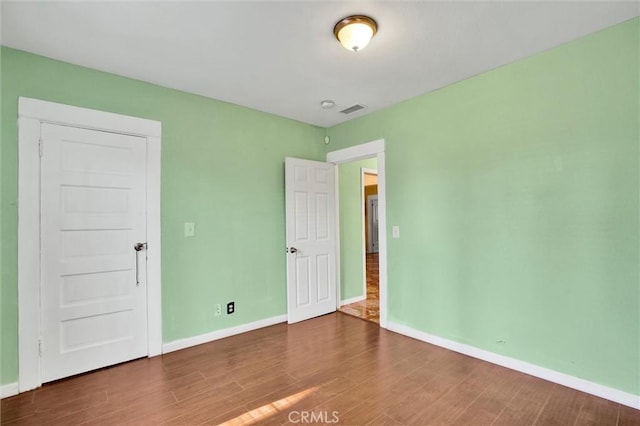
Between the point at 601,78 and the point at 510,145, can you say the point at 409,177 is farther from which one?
the point at 601,78

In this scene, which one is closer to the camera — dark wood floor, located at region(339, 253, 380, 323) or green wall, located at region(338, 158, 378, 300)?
dark wood floor, located at region(339, 253, 380, 323)

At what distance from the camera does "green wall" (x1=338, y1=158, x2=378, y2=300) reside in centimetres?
439

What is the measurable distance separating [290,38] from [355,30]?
476 mm

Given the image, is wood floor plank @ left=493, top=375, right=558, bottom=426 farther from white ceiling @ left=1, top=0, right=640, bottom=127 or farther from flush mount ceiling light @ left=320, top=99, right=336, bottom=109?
flush mount ceiling light @ left=320, top=99, right=336, bottom=109

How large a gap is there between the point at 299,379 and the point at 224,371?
64cm

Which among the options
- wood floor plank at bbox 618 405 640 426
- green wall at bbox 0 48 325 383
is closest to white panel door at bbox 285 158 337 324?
green wall at bbox 0 48 325 383

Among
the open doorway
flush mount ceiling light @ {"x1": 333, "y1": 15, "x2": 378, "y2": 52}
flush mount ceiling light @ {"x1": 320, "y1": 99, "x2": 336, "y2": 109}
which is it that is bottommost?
the open doorway

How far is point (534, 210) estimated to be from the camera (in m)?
2.42

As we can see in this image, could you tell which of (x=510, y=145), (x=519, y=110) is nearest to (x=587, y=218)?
(x=510, y=145)

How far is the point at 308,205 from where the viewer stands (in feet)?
12.7

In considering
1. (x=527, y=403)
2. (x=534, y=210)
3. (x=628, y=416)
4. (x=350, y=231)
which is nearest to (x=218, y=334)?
(x=350, y=231)

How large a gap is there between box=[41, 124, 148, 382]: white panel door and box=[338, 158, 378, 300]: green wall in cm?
251

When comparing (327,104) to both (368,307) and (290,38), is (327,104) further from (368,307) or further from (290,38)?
(368,307)

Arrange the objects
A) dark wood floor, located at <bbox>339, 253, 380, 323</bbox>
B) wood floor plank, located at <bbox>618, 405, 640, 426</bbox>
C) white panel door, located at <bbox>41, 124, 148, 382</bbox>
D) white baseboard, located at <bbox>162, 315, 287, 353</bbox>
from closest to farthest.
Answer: wood floor plank, located at <bbox>618, 405, 640, 426</bbox>, white panel door, located at <bbox>41, 124, 148, 382</bbox>, white baseboard, located at <bbox>162, 315, 287, 353</bbox>, dark wood floor, located at <bbox>339, 253, 380, 323</bbox>
